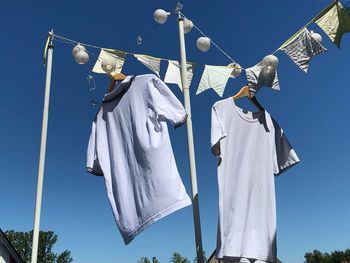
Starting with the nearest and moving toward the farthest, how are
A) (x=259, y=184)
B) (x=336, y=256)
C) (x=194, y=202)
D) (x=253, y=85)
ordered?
(x=194, y=202), (x=259, y=184), (x=253, y=85), (x=336, y=256)

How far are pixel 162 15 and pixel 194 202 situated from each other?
2.01m

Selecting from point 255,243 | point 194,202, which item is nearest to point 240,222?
point 255,243

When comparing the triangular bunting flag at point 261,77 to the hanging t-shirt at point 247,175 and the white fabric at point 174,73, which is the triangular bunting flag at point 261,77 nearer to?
the hanging t-shirt at point 247,175

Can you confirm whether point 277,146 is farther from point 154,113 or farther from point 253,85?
point 154,113

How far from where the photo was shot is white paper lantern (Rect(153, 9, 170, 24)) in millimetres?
4309

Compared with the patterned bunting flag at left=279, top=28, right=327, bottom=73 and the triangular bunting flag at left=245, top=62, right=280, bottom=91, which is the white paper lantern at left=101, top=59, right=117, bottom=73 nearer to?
the triangular bunting flag at left=245, top=62, right=280, bottom=91

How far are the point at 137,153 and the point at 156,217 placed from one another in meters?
0.68

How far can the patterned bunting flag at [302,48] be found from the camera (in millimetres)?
4125

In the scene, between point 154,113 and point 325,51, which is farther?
point 325,51

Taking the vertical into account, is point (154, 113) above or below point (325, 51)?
below

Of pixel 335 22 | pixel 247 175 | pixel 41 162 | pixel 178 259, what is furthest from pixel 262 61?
pixel 178 259

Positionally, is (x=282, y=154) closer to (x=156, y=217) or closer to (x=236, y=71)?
(x=236, y=71)

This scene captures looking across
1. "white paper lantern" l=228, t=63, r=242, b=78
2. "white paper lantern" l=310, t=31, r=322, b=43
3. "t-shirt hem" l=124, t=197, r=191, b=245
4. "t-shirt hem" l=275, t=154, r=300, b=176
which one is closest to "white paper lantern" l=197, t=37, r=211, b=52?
"white paper lantern" l=228, t=63, r=242, b=78

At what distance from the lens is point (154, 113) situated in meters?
3.84
